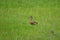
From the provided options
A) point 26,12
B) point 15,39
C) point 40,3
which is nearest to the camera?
point 15,39

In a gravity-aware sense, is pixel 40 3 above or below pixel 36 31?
above

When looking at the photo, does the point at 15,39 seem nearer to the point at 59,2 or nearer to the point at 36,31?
the point at 36,31

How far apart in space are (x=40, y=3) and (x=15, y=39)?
2.09 feet

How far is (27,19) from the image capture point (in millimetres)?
1928

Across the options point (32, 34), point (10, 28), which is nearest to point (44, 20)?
point (32, 34)

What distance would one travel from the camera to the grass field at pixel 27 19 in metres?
1.76

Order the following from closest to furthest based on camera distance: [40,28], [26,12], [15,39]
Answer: [15,39], [40,28], [26,12]

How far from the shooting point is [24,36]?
1.75 m

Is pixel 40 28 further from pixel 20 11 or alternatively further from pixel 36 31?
pixel 20 11

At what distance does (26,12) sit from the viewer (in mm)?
2006

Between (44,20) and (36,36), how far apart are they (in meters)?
0.25

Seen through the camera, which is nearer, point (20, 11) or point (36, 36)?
point (36, 36)

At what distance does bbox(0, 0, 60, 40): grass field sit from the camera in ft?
5.77

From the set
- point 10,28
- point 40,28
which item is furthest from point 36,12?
point 10,28
